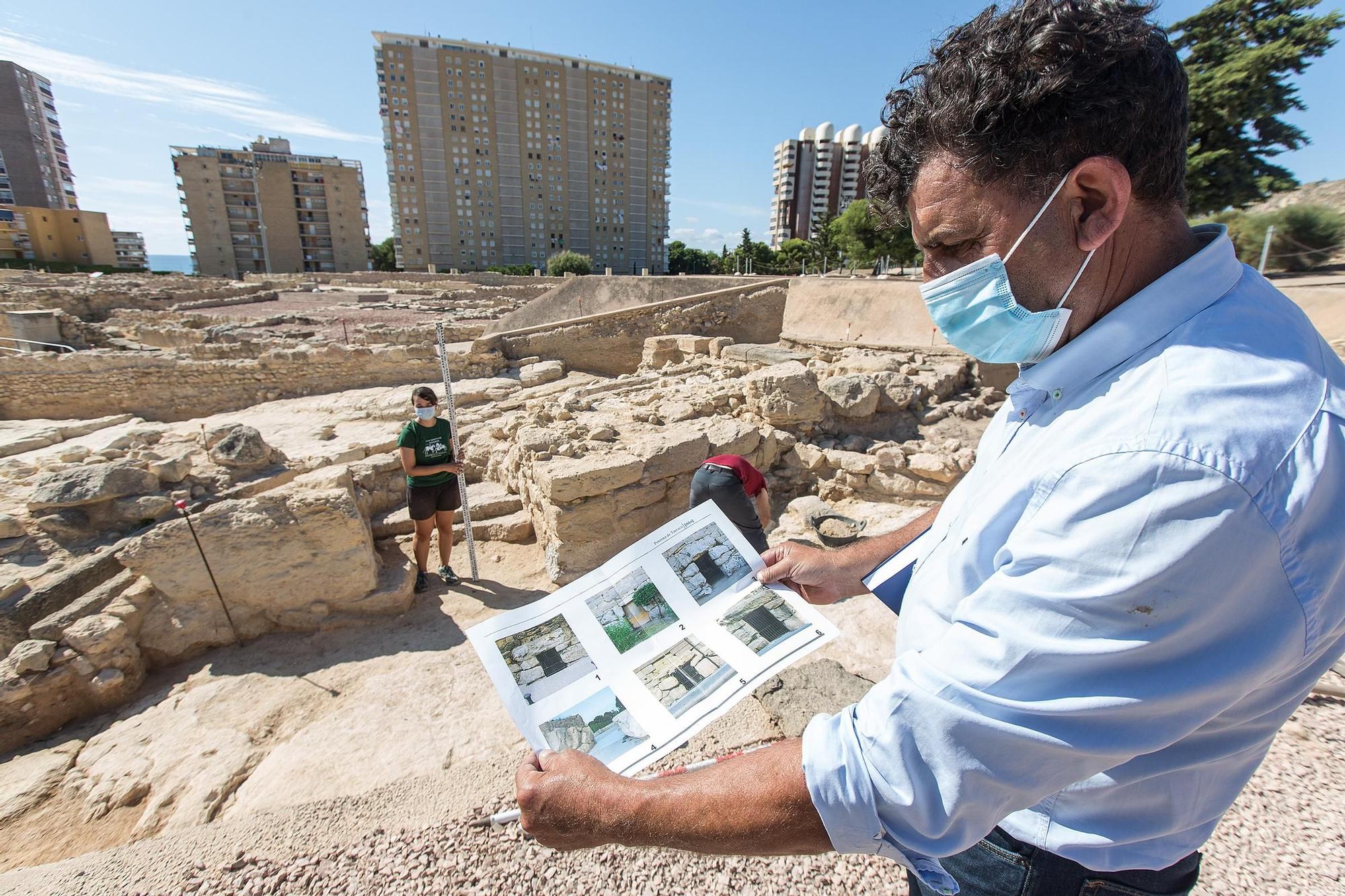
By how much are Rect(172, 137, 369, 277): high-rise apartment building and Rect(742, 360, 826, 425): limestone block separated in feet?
202

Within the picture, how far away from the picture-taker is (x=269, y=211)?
55.3 m

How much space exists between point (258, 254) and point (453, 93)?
2550 cm

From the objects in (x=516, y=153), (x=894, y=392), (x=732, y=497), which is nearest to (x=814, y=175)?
(x=516, y=153)

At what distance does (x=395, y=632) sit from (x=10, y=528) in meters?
3.28

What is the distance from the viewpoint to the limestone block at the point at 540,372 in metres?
12.9

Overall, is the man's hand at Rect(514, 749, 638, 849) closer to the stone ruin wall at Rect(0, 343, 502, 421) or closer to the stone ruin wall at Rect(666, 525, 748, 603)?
the stone ruin wall at Rect(666, 525, 748, 603)

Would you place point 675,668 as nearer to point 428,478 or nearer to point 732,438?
point 732,438

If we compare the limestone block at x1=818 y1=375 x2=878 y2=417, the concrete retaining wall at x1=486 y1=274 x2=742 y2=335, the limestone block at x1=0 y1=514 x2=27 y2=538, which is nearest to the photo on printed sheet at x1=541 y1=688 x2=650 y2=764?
the limestone block at x1=818 y1=375 x2=878 y2=417

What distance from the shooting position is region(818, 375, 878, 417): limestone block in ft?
21.0

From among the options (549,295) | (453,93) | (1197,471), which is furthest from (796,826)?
(453,93)

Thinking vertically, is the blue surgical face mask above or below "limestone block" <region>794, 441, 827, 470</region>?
above

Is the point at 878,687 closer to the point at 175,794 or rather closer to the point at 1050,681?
the point at 1050,681

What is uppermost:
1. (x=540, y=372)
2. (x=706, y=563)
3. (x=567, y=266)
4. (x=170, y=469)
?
(x=567, y=266)

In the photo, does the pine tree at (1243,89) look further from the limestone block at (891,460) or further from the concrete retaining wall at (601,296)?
the limestone block at (891,460)
